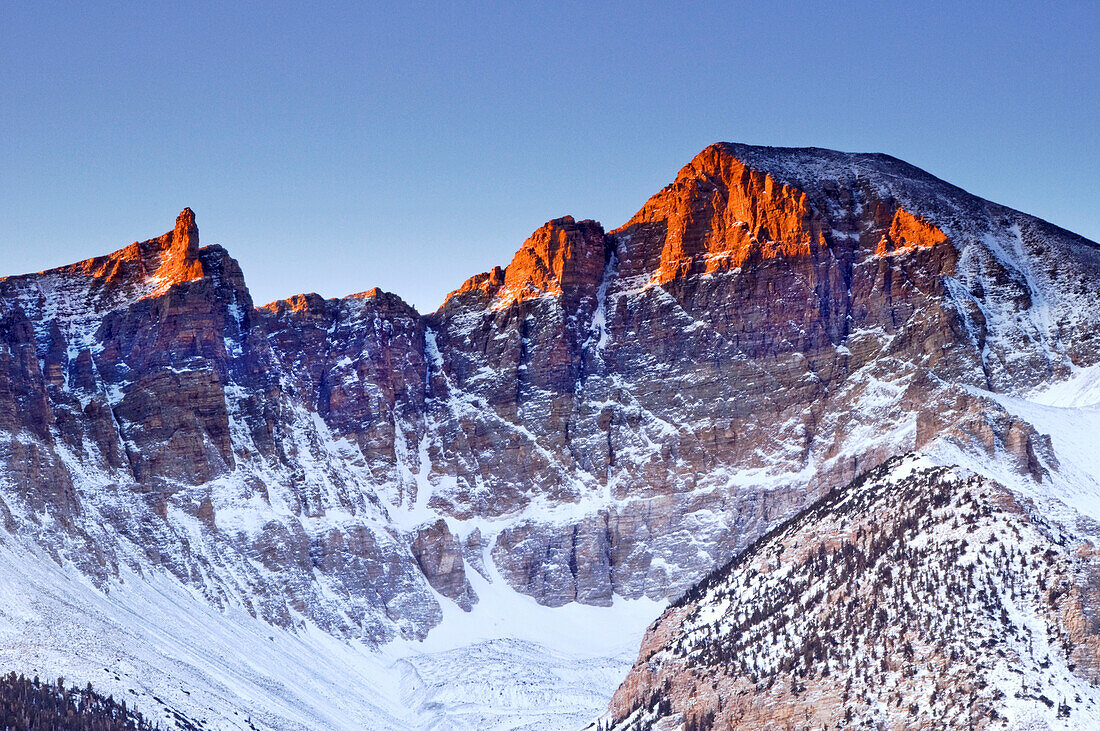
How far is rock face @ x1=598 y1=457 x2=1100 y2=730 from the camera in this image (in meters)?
174

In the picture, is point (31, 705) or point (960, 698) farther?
point (31, 705)

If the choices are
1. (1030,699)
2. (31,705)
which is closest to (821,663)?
(1030,699)

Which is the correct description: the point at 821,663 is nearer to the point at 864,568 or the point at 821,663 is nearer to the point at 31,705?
the point at 864,568

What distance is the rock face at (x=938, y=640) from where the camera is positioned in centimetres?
17350

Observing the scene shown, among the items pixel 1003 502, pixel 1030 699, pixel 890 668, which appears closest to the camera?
pixel 1030 699

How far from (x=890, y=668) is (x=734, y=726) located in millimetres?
17719

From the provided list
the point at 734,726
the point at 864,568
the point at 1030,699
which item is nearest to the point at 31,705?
the point at 734,726

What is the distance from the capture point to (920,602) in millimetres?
187000

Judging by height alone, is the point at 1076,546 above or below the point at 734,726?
above

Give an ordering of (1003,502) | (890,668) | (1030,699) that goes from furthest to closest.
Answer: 1. (1003,502)
2. (890,668)
3. (1030,699)

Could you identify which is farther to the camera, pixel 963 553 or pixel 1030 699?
pixel 963 553

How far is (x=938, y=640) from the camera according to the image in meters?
181

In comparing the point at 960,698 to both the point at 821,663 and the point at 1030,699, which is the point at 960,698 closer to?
the point at 1030,699

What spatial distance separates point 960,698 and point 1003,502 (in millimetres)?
27319
